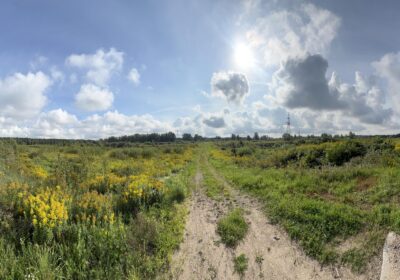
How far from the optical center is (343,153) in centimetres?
1502

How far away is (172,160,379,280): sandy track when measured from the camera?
448 cm

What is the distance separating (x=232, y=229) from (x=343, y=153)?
12.2 meters

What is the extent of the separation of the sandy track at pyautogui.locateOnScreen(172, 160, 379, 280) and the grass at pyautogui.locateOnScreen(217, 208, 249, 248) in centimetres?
14

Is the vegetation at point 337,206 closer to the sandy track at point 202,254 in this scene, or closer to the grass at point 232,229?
the grass at point 232,229

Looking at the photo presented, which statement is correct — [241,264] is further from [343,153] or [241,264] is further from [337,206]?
[343,153]

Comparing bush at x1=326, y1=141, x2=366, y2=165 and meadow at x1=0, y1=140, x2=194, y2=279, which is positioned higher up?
bush at x1=326, y1=141, x2=366, y2=165

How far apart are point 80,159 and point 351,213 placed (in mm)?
10095

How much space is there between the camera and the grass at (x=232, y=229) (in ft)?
18.6

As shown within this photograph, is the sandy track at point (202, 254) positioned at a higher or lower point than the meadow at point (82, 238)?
lower

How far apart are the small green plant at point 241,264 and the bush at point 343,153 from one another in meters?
11.7

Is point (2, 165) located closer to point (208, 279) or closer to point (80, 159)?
point (80, 159)

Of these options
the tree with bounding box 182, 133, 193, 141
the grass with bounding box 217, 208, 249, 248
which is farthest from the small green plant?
the tree with bounding box 182, 133, 193, 141

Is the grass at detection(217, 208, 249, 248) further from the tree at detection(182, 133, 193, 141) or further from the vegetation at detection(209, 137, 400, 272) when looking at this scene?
the tree at detection(182, 133, 193, 141)

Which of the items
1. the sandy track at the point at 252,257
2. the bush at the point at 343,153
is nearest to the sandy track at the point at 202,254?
the sandy track at the point at 252,257
